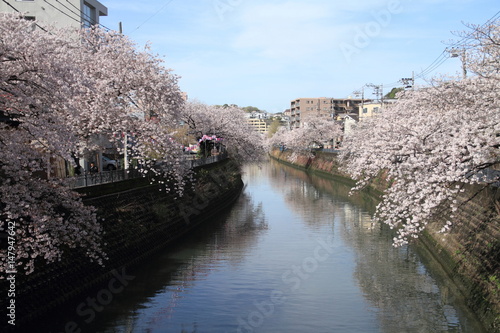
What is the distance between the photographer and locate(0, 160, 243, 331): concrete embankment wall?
39.6 feet

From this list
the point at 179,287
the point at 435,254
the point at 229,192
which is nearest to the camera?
the point at 179,287

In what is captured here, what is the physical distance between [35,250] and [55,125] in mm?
2996

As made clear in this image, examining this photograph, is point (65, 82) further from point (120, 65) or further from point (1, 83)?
point (120, 65)

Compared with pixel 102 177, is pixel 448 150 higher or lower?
higher

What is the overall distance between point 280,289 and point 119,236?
6383 millimetres

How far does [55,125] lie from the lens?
1038cm

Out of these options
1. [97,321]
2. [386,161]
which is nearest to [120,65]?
[97,321]

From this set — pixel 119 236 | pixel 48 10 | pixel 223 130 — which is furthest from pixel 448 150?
pixel 223 130

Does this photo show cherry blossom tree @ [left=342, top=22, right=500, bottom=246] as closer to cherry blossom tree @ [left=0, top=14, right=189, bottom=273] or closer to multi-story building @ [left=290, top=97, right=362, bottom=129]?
cherry blossom tree @ [left=0, top=14, right=189, bottom=273]

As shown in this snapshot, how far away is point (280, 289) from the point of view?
611 inches

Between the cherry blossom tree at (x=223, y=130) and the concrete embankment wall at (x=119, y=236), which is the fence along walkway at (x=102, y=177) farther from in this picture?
Result: the cherry blossom tree at (x=223, y=130)

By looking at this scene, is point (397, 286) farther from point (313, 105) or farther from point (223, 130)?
point (313, 105)

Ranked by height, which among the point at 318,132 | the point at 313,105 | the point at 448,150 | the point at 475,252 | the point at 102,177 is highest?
the point at 313,105

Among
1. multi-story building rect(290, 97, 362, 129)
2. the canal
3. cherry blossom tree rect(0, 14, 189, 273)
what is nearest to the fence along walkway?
cherry blossom tree rect(0, 14, 189, 273)
